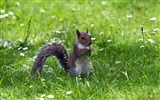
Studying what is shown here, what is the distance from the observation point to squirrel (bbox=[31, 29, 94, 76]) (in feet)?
18.9

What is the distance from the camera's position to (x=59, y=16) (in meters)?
8.46

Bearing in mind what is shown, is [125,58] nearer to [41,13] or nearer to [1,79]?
[1,79]

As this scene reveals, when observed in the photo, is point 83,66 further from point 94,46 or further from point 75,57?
point 94,46

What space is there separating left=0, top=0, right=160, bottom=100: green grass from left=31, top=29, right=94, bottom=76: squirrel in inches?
3.6

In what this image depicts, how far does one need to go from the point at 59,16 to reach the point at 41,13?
334mm

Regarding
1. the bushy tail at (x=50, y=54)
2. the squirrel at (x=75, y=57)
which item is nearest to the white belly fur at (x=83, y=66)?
the squirrel at (x=75, y=57)

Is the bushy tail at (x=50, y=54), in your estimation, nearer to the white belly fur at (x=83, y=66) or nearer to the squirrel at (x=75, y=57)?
the squirrel at (x=75, y=57)

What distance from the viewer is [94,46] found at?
6902mm

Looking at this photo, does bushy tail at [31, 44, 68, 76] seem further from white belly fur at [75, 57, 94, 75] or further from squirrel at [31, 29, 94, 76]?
white belly fur at [75, 57, 94, 75]

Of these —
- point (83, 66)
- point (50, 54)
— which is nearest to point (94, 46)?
point (50, 54)

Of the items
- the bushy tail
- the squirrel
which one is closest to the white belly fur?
the squirrel

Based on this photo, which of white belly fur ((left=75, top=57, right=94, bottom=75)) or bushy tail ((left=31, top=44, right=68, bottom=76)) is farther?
bushy tail ((left=31, top=44, right=68, bottom=76))

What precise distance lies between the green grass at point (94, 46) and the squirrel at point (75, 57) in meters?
0.09

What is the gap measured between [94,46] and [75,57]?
3.72 ft
